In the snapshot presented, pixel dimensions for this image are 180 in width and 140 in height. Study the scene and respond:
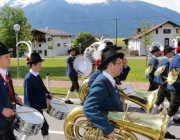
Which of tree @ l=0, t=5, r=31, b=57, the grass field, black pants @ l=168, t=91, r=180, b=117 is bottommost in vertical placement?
the grass field

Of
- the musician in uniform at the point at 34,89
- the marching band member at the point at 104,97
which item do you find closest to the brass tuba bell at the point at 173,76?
the musician in uniform at the point at 34,89

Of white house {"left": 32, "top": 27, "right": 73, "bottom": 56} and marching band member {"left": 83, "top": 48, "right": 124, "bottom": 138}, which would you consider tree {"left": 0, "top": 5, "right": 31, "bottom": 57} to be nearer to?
white house {"left": 32, "top": 27, "right": 73, "bottom": 56}

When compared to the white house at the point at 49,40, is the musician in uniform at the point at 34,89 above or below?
below

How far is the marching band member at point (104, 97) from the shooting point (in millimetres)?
2986

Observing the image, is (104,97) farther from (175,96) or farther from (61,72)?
(61,72)

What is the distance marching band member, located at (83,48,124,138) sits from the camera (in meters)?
2.99

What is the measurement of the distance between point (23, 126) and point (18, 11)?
250ft

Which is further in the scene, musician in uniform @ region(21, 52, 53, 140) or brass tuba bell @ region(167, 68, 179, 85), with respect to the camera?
brass tuba bell @ region(167, 68, 179, 85)

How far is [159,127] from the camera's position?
9.83ft

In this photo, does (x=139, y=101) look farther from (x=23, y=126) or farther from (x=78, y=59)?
(x=78, y=59)

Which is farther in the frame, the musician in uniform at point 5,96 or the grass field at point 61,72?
the grass field at point 61,72

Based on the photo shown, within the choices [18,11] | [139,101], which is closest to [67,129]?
[139,101]

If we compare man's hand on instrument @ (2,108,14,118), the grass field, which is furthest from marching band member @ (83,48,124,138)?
the grass field

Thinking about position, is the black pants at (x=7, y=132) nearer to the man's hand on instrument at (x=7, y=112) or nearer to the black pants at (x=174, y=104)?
the man's hand on instrument at (x=7, y=112)
